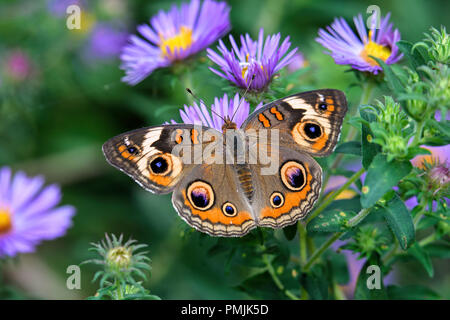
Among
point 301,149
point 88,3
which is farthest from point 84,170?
point 301,149

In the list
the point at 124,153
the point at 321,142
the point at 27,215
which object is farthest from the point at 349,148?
the point at 27,215

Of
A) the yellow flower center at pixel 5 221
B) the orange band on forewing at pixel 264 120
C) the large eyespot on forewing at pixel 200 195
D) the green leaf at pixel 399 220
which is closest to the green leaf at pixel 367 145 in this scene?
the green leaf at pixel 399 220

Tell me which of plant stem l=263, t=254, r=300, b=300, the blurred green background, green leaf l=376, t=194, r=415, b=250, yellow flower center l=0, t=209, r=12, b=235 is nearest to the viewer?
green leaf l=376, t=194, r=415, b=250

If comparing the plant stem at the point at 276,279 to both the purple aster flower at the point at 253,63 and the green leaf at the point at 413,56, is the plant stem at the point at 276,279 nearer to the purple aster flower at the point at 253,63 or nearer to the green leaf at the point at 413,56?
the purple aster flower at the point at 253,63

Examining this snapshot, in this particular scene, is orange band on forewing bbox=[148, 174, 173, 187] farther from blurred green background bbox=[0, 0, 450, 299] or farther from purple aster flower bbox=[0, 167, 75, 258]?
blurred green background bbox=[0, 0, 450, 299]

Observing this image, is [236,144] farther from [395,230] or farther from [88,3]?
[88,3]

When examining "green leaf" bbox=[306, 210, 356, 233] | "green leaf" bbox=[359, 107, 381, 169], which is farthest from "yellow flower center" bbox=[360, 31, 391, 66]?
"green leaf" bbox=[306, 210, 356, 233]

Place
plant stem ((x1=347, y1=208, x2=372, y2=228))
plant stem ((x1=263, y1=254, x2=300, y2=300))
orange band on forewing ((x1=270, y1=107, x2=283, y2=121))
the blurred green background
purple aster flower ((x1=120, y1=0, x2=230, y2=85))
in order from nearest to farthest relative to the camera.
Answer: plant stem ((x1=347, y1=208, x2=372, y2=228))
orange band on forewing ((x1=270, y1=107, x2=283, y2=121))
plant stem ((x1=263, y1=254, x2=300, y2=300))
purple aster flower ((x1=120, y1=0, x2=230, y2=85))
the blurred green background
